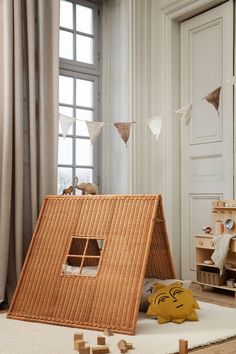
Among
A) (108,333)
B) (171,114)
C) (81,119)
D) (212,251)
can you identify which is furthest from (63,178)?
(108,333)

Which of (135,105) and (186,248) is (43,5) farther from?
(186,248)

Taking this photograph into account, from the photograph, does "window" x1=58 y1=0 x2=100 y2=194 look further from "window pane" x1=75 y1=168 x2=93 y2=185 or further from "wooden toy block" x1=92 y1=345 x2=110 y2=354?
"wooden toy block" x1=92 y1=345 x2=110 y2=354

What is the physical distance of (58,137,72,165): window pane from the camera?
378 cm

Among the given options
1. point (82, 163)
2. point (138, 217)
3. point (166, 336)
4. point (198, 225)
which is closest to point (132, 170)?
point (82, 163)

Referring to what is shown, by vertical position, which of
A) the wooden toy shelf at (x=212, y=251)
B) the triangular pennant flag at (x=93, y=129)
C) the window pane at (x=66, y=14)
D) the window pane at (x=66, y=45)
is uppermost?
the window pane at (x=66, y=14)

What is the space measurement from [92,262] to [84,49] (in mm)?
1953

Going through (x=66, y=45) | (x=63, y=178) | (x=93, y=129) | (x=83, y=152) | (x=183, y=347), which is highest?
(x=66, y=45)

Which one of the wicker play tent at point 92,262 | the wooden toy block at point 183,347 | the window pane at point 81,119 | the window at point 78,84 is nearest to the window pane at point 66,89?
the window at point 78,84

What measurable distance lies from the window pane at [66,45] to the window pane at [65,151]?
693mm

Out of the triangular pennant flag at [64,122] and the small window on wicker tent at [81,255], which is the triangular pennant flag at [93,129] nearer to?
the triangular pennant flag at [64,122]

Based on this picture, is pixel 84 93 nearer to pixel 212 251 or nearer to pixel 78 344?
pixel 212 251

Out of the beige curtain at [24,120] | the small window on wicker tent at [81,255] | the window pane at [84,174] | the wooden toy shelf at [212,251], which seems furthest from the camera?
the window pane at [84,174]

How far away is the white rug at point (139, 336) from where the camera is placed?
2031 mm

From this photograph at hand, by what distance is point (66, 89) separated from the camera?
3.85 metres
